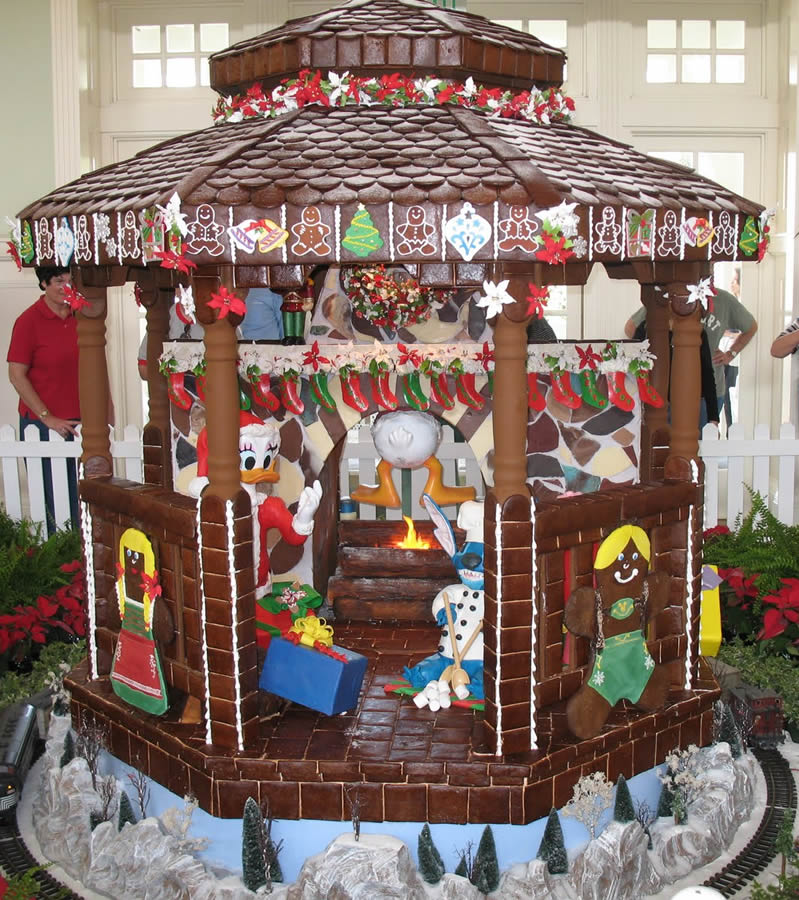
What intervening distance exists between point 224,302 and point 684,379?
1823 millimetres

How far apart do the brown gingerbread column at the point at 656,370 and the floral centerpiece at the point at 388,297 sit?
96 centimetres

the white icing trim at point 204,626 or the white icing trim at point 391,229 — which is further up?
the white icing trim at point 391,229

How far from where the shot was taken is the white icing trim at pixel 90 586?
4586 mm

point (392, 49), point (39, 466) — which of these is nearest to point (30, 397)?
point (39, 466)

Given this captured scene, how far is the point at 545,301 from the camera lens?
144 inches

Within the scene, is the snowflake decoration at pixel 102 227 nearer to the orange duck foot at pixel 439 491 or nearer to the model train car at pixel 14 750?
the orange duck foot at pixel 439 491

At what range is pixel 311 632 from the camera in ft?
13.9

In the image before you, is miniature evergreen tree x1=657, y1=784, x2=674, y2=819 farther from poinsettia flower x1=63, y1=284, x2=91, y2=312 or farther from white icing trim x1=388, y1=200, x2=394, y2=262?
poinsettia flower x1=63, y1=284, x2=91, y2=312

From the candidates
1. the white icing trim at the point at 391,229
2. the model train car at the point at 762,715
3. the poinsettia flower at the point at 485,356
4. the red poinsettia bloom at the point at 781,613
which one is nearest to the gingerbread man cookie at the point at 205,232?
the white icing trim at the point at 391,229

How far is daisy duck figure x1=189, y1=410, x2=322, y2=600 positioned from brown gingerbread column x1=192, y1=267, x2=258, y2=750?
0.77m

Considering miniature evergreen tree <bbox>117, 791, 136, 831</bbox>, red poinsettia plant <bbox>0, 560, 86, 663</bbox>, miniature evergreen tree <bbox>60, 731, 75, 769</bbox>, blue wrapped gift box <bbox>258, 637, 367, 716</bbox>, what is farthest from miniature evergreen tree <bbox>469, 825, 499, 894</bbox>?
red poinsettia plant <bbox>0, 560, 86, 663</bbox>

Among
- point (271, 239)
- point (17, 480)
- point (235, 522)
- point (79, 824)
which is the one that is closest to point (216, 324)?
point (271, 239)

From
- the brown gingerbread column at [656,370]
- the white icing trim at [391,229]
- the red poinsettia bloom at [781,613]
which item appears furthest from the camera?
the red poinsettia bloom at [781,613]

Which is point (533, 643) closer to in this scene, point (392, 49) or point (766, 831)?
point (766, 831)
